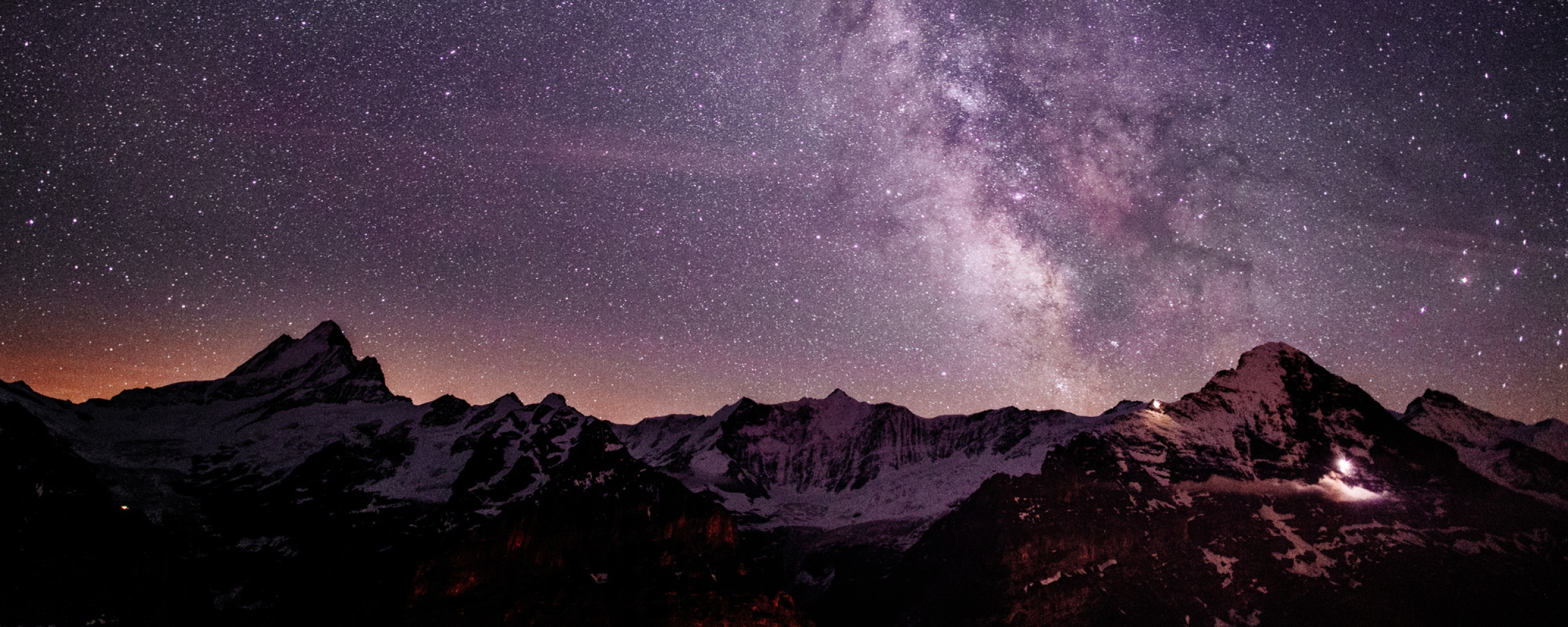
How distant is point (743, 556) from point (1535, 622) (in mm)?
154970

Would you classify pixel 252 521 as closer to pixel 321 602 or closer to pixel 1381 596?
pixel 321 602

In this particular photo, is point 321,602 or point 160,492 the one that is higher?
point 160,492

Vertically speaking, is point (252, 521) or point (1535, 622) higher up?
point (252, 521)

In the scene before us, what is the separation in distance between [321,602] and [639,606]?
62.8 metres

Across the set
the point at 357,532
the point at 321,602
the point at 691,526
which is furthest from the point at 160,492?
the point at 691,526

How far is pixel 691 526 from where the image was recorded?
174 meters

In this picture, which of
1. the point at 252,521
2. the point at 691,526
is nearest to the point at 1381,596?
the point at 691,526

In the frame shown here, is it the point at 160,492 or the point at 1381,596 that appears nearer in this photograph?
the point at 1381,596

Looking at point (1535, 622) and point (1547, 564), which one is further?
point (1547, 564)

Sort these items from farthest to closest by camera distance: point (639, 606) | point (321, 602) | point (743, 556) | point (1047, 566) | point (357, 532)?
point (1047, 566) → point (357, 532) → point (743, 556) → point (321, 602) → point (639, 606)

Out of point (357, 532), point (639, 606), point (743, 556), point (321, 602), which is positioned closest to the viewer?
point (639, 606)

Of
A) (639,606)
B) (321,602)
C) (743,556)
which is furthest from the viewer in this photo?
(743,556)

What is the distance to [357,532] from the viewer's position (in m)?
186

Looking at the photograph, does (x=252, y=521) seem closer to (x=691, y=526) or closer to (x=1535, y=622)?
(x=691, y=526)
